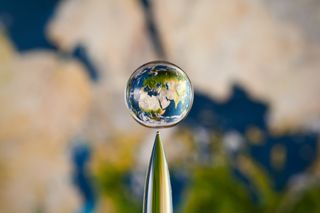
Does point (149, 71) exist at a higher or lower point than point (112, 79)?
lower

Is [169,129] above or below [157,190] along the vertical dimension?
above

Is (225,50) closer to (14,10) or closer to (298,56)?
(298,56)

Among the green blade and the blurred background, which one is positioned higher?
the blurred background

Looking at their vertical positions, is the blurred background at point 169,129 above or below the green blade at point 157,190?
above

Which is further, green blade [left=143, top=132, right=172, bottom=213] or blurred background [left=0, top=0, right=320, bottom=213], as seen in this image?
blurred background [left=0, top=0, right=320, bottom=213]

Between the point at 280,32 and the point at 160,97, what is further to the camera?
the point at 280,32

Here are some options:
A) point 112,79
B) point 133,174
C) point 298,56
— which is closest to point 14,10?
point 112,79

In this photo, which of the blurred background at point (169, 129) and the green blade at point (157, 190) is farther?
the blurred background at point (169, 129)

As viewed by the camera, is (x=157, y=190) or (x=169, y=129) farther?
(x=169, y=129)
